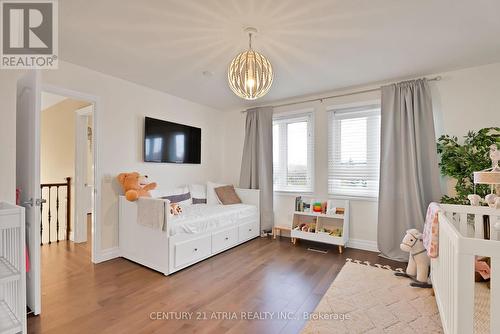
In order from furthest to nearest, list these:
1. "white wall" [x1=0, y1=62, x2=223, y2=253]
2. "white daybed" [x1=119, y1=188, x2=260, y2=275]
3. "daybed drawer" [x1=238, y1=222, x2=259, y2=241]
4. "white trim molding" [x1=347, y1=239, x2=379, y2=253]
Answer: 1. "daybed drawer" [x1=238, y1=222, x2=259, y2=241]
2. "white trim molding" [x1=347, y1=239, x2=379, y2=253]
3. "white daybed" [x1=119, y1=188, x2=260, y2=275]
4. "white wall" [x1=0, y1=62, x2=223, y2=253]

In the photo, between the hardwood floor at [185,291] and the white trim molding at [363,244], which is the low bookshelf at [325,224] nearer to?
the white trim molding at [363,244]

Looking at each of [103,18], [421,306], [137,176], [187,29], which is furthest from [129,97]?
[421,306]

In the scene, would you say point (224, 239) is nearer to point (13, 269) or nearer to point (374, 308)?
point (374, 308)

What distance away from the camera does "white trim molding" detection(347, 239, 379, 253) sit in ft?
10.7

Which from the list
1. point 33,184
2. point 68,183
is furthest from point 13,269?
point 68,183

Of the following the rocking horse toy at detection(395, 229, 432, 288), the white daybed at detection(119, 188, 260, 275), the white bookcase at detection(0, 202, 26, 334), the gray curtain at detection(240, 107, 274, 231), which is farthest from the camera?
the gray curtain at detection(240, 107, 274, 231)

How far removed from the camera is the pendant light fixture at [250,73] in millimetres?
1947

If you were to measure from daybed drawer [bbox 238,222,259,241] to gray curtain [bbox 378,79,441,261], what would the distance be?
5.94ft

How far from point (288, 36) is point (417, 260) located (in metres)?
2.53

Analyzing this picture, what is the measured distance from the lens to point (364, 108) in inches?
133

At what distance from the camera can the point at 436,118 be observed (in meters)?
2.92

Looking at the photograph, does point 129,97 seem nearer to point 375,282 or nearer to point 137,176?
point 137,176

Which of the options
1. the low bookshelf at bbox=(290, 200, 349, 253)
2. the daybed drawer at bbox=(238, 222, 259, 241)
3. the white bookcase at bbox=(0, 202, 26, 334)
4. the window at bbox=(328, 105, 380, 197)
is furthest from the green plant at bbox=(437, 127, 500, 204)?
the white bookcase at bbox=(0, 202, 26, 334)

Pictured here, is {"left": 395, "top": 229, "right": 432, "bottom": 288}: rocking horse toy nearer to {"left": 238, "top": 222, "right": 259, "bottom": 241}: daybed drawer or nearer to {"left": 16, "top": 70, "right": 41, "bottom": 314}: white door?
{"left": 238, "top": 222, "right": 259, "bottom": 241}: daybed drawer
